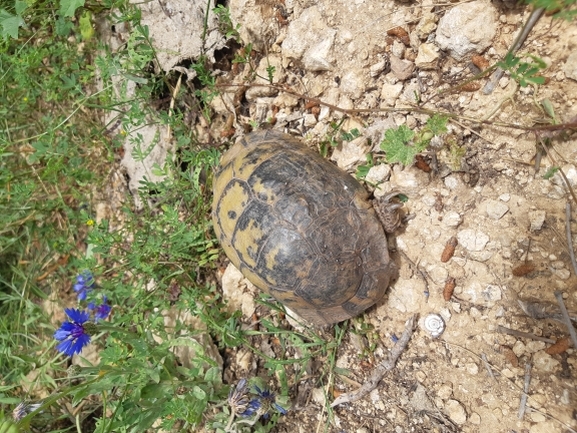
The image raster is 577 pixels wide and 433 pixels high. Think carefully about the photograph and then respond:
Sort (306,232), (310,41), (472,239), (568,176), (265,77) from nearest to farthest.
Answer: (568,176) → (306,232) → (472,239) → (310,41) → (265,77)

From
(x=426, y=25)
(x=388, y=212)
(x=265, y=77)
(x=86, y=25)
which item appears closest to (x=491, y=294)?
(x=388, y=212)

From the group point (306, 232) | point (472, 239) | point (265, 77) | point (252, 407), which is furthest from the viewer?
point (265, 77)

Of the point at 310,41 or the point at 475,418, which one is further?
the point at 310,41

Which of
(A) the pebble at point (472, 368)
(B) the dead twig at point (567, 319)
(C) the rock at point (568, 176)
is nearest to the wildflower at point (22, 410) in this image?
(A) the pebble at point (472, 368)

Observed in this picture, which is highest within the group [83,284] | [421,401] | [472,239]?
[472,239]

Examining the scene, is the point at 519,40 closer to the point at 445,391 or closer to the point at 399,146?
the point at 399,146

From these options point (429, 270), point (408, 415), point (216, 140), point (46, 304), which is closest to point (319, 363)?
point (408, 415)

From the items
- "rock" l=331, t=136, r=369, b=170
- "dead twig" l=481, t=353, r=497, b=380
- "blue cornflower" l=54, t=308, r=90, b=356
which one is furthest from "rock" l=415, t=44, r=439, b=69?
"blue cornflower" l=54, t=308, r=90, b=356
